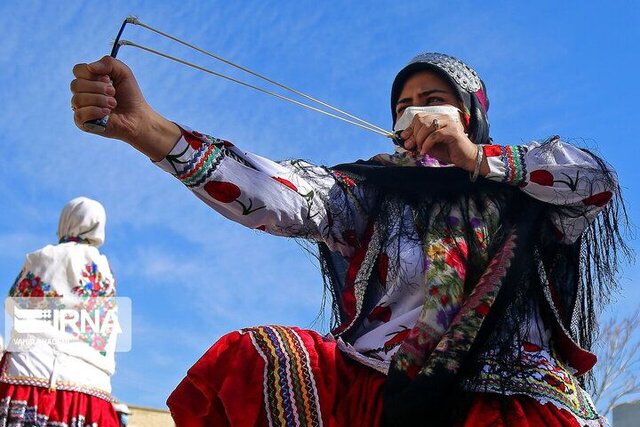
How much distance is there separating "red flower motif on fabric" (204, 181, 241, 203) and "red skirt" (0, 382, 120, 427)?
12.0 ft

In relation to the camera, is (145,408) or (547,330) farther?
(145,408)

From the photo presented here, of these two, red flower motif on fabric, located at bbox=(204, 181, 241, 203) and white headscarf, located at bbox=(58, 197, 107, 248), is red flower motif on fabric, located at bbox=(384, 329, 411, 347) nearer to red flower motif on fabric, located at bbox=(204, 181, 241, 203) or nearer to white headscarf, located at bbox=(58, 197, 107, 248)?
red flower motif on fabric, located at bbox=(204, 181, 241, 203)

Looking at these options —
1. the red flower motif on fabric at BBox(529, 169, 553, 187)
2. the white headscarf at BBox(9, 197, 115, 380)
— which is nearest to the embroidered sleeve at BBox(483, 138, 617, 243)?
the red flower motif on fabric at BBox(529, 169, 553, 187)

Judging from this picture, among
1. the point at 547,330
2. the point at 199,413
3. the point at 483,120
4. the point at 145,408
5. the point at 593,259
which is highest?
the point at 145,408

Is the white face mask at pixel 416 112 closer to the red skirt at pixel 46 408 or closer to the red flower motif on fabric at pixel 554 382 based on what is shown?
the red flower motif on fabric at pixel 554 382

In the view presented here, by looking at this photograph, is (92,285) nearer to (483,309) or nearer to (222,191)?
(222,191)

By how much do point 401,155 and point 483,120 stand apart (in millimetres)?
351

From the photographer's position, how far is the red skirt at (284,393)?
2.16 m

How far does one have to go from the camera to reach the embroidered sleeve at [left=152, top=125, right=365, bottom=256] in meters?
2.35

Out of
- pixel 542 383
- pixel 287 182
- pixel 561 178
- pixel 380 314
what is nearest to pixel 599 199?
pixel 561 178

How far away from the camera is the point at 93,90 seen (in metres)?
2.14

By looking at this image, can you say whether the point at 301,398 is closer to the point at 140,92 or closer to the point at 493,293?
the point at 493,293

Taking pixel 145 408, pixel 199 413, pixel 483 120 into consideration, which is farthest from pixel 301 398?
pixel 145 408

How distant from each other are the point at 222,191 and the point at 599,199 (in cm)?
93
